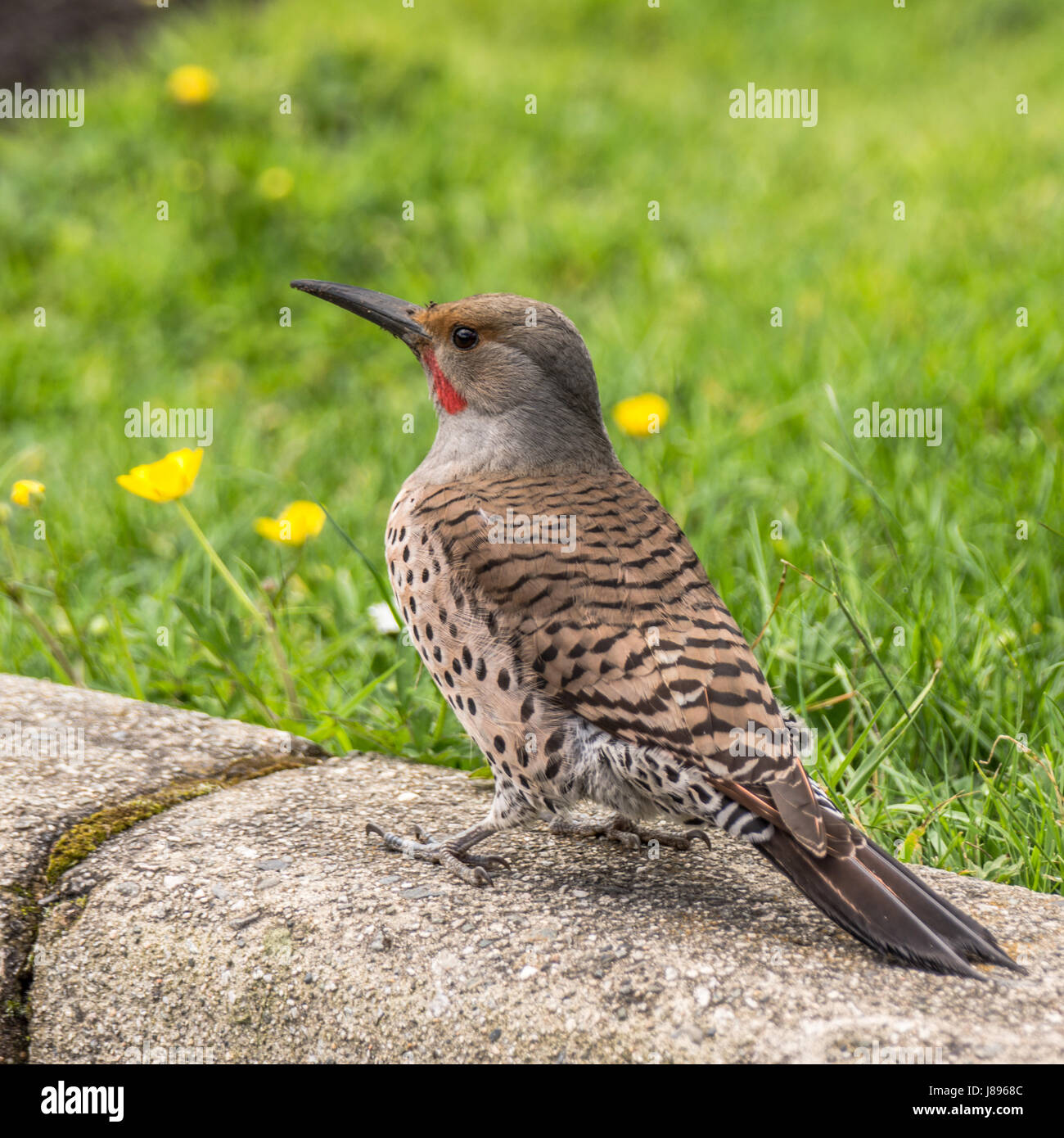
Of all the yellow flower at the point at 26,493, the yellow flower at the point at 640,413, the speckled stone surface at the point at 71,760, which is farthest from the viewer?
the yellow flower at the point at 640,413

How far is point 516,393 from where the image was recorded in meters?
3.01

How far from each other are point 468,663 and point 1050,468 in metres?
2.42

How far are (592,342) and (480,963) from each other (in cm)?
405

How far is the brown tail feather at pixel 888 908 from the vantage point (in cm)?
212

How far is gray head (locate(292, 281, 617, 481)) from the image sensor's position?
300cm

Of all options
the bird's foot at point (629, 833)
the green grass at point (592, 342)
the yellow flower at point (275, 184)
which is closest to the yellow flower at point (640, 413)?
the green grass at point (592, 342)

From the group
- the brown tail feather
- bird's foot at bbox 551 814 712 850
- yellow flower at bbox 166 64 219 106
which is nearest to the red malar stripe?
bird's foot at bbox 551 814 712 850

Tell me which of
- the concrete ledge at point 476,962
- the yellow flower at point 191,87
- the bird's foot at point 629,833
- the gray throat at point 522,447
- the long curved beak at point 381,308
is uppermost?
the yellow flower at point 191,87

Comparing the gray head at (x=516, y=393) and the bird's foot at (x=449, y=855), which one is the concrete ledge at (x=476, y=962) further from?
the gray head at (x=516, y=393)

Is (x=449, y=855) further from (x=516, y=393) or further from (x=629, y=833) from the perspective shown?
(x=516, y=393)

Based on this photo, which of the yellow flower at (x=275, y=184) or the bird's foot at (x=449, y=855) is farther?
the yellow flower at (x=275, y=184)

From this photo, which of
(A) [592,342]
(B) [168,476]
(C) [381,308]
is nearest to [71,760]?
(B) [168,476]
